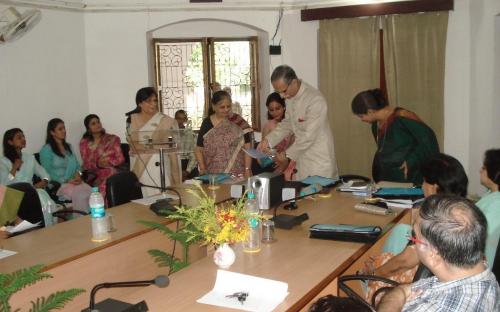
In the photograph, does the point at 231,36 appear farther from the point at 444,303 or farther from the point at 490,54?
the point at 444,303

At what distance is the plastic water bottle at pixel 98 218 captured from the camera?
281 centimetres

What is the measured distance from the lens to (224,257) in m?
2.26

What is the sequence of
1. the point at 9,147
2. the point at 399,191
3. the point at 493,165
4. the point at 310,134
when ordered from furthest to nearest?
the point at 9,147, the point at 310,134, the point at 399,191, the point at 493,165

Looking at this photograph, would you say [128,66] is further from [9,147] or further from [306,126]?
[306,126]

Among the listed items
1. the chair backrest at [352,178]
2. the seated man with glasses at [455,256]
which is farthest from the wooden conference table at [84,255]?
the seated man with glasses at [455,256]

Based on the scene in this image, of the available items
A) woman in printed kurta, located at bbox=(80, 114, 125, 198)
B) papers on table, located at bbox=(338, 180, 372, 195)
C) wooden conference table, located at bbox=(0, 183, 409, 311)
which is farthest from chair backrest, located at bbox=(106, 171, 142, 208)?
woman in printed kurta, located at bbox=(80, 114, 125, 198)

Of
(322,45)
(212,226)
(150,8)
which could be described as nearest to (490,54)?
(322,45)

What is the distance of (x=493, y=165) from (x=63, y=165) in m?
4.32

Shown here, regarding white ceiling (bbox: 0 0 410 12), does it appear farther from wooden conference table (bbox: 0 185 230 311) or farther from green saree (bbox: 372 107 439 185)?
wooden conference table (bbox: 0 185 230 311)

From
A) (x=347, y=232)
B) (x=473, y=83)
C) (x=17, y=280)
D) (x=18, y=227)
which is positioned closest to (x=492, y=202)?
(x=347, y=232)

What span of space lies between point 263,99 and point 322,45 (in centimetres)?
103

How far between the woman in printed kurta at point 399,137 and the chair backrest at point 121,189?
171 centimetres

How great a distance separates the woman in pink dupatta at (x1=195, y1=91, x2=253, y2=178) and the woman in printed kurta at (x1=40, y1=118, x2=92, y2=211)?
145 centimetres

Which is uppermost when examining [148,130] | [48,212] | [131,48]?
[131,48]
